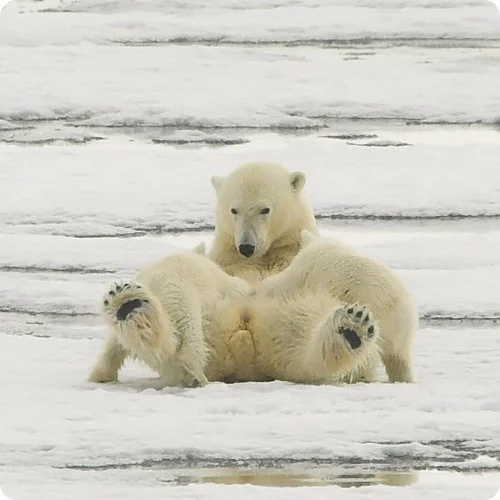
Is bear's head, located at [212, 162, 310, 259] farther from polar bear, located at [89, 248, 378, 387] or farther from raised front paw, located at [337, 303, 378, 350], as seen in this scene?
raised front paw, located at [337, 303, 378, 350]

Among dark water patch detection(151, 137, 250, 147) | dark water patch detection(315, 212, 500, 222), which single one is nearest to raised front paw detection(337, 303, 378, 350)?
dark water patch detection(315, 212, 500, 222)

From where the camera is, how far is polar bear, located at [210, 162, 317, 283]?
3.24 meters

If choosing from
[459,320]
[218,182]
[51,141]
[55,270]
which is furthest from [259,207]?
[51,141]

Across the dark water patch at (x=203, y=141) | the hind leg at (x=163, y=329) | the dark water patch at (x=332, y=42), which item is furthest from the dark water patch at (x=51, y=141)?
the hind leg at (x=163, y=329)

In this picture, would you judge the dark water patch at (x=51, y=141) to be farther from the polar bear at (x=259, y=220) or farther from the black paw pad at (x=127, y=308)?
the black paw pad at (x=127, y=308)

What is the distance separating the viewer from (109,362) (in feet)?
9.96

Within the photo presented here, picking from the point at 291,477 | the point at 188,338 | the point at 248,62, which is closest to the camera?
the point at 291,477

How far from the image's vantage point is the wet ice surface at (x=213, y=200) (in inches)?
98.0

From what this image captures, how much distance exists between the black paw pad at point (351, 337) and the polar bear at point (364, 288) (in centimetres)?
17

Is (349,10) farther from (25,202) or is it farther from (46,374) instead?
(46,374)

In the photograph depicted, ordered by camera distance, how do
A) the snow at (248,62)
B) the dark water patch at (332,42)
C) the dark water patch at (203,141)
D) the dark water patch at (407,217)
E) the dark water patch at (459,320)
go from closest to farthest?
the dark water patch at (459,320), the dark water patch at (407,217), the dark water patch at (203,141), the snow at (248,62), the dark water patch at (332,42)

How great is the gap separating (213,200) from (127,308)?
1.77m

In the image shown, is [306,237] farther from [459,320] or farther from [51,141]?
[51,141]

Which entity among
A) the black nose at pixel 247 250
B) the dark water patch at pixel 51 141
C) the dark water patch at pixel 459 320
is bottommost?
the dark water patch at pixel 459 320
